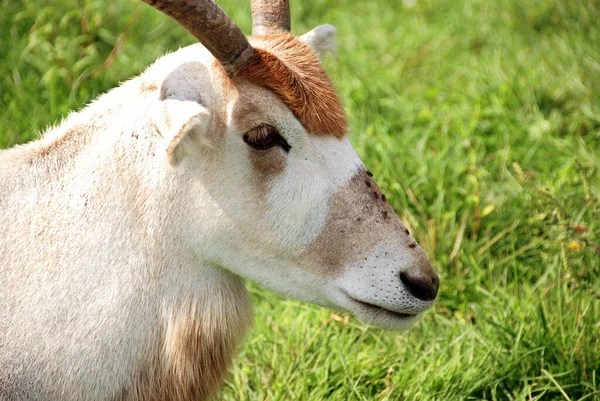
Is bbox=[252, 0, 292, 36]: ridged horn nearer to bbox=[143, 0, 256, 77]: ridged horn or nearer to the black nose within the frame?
bbox=[143, 0, 256, 77]: ridged horn

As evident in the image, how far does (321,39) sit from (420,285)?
1308 millimetres

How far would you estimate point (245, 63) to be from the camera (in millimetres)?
2922

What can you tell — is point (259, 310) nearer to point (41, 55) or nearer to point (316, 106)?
point (316, 106)

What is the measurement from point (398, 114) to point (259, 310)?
2475 mm

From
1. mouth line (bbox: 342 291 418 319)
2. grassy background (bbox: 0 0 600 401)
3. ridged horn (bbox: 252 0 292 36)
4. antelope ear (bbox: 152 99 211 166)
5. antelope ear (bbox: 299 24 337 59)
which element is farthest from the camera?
grassy background (bbox: 0 0 600 401)

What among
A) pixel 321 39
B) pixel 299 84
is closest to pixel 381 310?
pixel 299 84

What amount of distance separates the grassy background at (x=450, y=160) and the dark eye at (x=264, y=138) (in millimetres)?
1608

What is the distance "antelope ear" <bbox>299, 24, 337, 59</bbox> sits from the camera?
3.58 meters

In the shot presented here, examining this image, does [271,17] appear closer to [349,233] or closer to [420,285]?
[349,233]

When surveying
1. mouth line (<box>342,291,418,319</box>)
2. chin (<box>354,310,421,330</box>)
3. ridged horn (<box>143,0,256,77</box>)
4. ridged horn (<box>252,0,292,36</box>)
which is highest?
ridged horn (<box>143,0,256,77</box>)

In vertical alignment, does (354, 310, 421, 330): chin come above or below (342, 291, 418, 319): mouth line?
below

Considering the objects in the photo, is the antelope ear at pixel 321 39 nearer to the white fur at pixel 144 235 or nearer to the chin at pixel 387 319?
the white fur at pixel 144 235

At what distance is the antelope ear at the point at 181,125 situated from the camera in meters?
2.63

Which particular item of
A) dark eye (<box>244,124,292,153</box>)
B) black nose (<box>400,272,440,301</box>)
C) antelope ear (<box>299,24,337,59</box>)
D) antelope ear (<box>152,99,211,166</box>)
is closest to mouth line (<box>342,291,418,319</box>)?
black nose (<box>400,272,440,301</box>)
